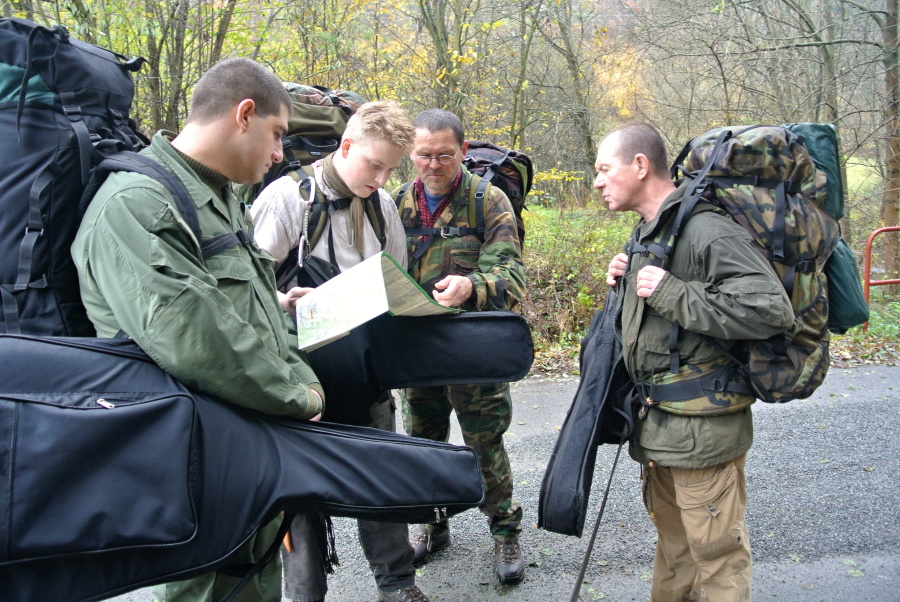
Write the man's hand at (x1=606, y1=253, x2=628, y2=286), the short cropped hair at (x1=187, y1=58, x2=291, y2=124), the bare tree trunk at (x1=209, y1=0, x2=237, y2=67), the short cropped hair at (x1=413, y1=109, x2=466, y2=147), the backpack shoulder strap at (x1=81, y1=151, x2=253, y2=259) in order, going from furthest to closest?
the bare tree trunk at (x1=209, y1=0, x2=237, y2=67) → the short cropped hair at (x1=413, y1=109, x2=466, y2=147) → the man's hand at (x1=606, y1=253, x2=628, y2=286) → the short cropped hair at (x1=187, y1=58, x2=291, y2=124) → the backpack shoulder strap at (x1=81, y1=151, x2=253, y2=259)

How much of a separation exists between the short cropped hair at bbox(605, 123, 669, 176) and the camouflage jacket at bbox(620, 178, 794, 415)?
Result: 0.19 metres

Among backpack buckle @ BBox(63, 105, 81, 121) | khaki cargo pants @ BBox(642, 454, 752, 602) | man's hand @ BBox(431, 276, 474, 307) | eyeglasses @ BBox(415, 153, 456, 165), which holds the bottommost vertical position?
khaki cargo pants @ BBox(642, 454, 752, 602)

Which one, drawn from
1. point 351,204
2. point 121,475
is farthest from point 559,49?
point 121,475

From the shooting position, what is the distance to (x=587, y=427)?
2738 mm

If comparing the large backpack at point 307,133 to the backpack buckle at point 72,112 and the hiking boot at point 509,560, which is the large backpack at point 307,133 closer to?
the backpack buckle at point 72,112

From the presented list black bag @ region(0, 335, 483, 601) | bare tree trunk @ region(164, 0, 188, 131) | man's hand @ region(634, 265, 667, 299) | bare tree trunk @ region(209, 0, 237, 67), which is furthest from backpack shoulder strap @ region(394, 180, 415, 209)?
bare tree trunk @ region(209, 0, 237, 67)

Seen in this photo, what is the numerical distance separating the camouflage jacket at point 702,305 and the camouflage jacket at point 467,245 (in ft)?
2.55

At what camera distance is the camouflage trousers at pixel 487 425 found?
3.49 metres

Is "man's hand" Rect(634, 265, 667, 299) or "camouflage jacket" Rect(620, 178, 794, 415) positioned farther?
"man's hand" Rect(634, 265, 667, 299)

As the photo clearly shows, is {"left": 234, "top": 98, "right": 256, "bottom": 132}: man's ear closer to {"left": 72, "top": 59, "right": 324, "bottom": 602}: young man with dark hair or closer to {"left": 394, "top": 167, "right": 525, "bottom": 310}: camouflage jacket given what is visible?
{"left": 72, "top": 59, "right": 324, "bottom": 602}: young man with dark hair

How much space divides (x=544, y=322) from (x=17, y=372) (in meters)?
7.08

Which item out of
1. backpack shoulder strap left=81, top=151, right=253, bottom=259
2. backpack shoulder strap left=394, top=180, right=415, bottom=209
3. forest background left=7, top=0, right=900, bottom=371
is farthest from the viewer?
forest background left=7, top=0, right=900, bottom=371

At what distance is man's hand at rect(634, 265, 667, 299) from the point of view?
2.58 metres

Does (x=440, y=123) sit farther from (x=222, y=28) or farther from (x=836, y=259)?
(x=222, y=28)
